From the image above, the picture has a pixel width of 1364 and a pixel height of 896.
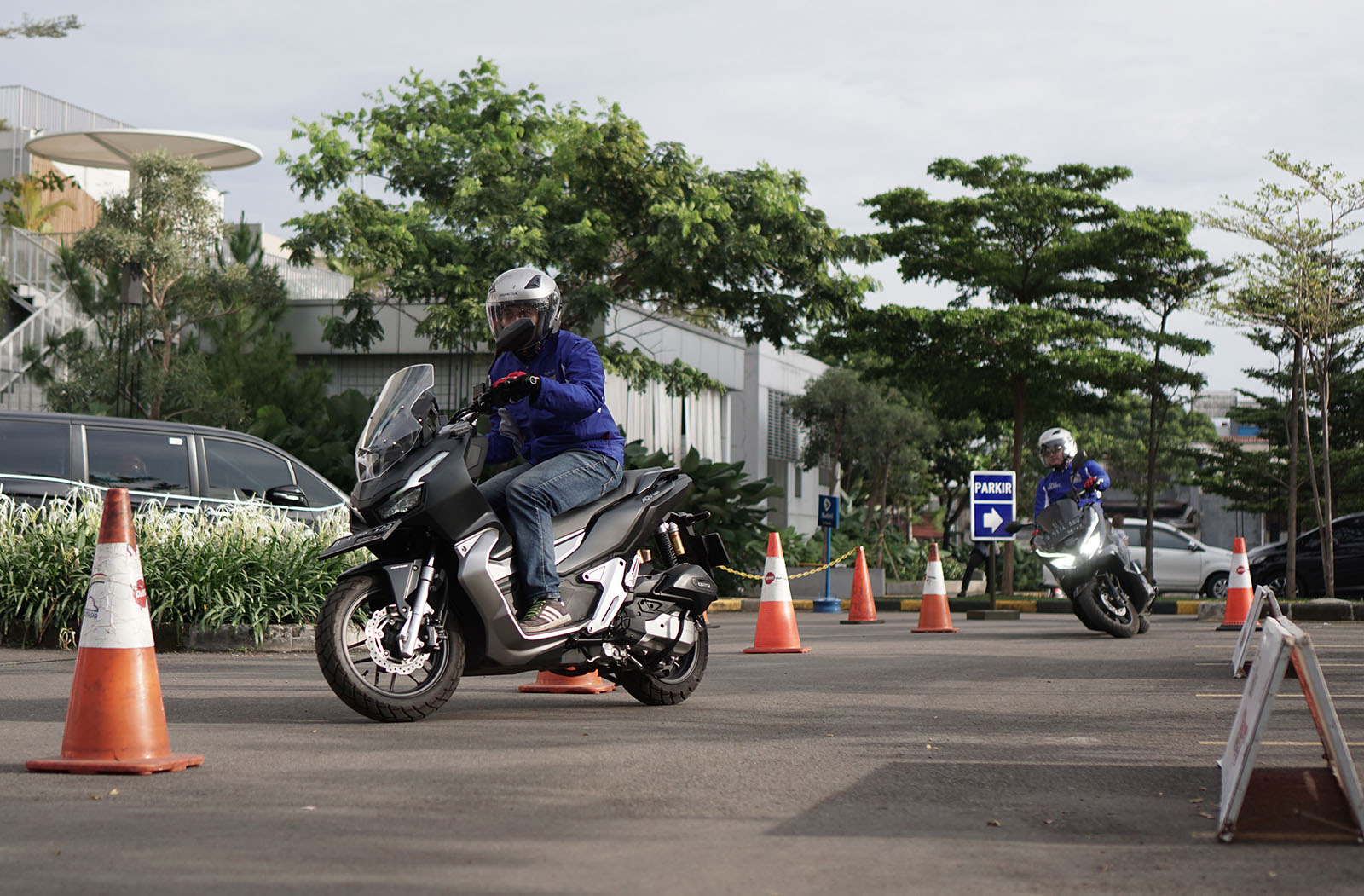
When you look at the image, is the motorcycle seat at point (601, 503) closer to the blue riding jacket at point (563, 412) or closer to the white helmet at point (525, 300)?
the blue riding jacket at point (563, 412)

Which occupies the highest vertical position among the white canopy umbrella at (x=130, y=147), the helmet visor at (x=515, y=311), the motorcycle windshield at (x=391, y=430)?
the white canopy umbrella at (x=130, y=147)

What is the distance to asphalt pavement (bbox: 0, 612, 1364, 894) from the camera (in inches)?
148

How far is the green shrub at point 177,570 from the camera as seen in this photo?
10.8 metres

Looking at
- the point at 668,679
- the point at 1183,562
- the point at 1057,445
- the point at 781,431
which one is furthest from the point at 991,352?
the point at 668,679

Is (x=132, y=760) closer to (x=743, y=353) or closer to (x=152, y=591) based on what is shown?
(x=152, y=591)

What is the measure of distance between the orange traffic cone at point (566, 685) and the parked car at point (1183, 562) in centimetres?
2186

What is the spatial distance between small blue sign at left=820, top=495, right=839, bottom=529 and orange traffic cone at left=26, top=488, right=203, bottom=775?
18246 mm

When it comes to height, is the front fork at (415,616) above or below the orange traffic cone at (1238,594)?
above

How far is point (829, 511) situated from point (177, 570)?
13.8 metres

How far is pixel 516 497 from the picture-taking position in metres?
6.74

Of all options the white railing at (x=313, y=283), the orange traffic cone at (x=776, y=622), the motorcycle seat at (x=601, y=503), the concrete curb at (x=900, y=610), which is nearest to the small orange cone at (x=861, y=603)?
the concrete curb at (x=900, y=610)

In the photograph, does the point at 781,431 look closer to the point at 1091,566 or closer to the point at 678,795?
the point at 1091,566

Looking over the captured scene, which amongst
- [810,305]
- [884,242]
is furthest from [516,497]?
[884,242]

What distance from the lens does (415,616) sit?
645 cm
